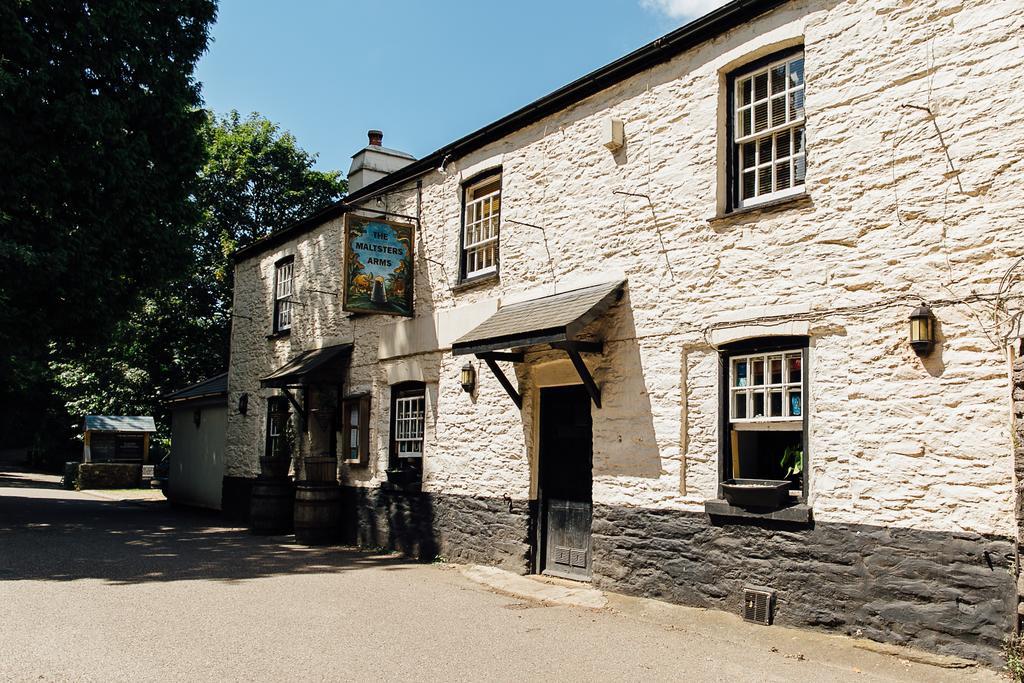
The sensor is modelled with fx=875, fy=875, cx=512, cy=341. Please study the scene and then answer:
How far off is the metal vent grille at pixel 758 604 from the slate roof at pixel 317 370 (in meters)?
9.20

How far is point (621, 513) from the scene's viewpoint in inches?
386

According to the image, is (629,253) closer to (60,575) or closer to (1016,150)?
(1016,150)

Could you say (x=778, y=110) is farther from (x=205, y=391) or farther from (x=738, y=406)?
(x=205, y=391)

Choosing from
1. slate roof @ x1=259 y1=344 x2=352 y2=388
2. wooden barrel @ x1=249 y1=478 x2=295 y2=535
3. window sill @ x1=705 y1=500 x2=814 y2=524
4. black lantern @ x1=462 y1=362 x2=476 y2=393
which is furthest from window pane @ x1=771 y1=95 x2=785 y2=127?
wooden barrel @ x1=249 y1=478 x2=295 y2=535

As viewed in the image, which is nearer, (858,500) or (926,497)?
(926,497)

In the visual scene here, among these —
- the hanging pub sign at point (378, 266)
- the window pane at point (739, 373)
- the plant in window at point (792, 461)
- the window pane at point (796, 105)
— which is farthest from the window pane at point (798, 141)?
the hanging pub sign at point (378, 266)

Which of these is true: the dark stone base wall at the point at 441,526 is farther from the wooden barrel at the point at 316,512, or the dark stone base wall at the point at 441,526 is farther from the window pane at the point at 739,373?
the window pane at the point at 739,373

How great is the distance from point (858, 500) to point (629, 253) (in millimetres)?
3882

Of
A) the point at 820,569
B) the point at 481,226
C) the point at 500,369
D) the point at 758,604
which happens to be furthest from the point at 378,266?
the point at 820,569

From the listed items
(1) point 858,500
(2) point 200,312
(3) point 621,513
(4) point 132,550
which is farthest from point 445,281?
(2) point 200,312

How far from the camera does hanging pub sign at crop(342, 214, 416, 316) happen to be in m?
13.0

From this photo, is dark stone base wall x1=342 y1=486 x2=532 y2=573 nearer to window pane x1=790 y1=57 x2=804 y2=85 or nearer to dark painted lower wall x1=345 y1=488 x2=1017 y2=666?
dark painted lower wall x1=345 y1=488 x2=1017 y2=666

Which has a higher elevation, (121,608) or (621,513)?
(621,513)

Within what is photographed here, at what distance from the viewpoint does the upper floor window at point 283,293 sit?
61.3ft
